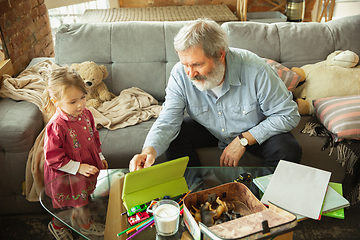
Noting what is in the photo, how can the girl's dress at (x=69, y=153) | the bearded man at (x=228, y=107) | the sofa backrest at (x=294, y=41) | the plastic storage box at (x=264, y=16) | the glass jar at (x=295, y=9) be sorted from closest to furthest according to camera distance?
the girl's dress at (x=69, y=153), the bearded man at (x=228, y=107), the sofa backrest at (x=294, y=41), the glass jar at (x=295, y=9), the plastic storage box at (x=264, y=16)

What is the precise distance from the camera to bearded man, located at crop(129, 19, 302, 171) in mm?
1340

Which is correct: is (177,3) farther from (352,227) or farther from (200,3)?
(352,227)

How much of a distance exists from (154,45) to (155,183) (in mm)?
1269

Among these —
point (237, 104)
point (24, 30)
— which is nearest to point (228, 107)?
point (237, 104)

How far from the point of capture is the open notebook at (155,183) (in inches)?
38.2

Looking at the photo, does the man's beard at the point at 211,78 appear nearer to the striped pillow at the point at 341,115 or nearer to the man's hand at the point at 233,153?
the man's hand at the point at 233,153

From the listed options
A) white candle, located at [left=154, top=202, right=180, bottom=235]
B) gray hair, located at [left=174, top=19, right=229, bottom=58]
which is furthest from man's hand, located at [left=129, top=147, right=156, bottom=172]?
gray hair, located at [left=174, top=19, right=229, bottom=58]

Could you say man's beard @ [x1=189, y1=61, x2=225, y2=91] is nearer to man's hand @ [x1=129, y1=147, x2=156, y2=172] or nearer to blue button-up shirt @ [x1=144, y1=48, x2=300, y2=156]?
blue button-up shirt @ [x1=144, y1=48, x2=300, y2=156]

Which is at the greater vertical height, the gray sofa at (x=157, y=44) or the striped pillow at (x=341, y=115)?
the gray sofa at (x=157, y=44)

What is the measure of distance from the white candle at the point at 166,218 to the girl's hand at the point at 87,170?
1.42 feet

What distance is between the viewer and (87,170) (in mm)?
1253

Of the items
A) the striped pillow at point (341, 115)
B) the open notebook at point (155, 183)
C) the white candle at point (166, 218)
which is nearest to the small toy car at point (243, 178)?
the open notebook at point (155, 183)

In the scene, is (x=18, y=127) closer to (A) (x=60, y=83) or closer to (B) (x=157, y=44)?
(A) (x=60, y=83)

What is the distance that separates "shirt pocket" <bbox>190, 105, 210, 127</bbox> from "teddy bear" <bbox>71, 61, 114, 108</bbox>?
73cm
